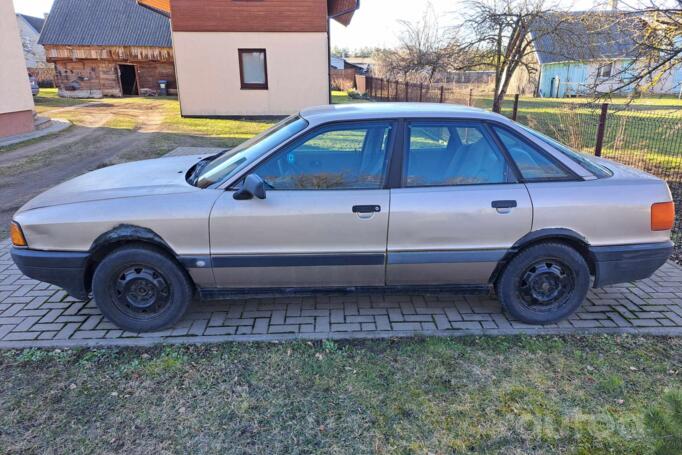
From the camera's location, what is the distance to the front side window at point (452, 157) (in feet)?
11.9

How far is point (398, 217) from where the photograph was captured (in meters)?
3.49

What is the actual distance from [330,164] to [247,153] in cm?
70

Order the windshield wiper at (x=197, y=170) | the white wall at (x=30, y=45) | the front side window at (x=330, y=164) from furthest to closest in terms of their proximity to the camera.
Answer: the white wall at (x=30, y=45) < the windshield wiper at (x=197, y=170) < the front side window at (x=330, y=164)

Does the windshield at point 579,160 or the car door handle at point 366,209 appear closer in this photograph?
the car door handle at point 366,209

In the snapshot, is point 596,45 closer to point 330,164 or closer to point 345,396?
point 330,164

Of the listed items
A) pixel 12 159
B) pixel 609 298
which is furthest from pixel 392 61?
pixel 609 298

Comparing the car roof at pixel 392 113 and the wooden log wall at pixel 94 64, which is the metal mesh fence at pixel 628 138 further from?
the wooden log wall at pixel 94 64

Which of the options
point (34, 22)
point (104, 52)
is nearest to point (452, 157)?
point (104, 52)

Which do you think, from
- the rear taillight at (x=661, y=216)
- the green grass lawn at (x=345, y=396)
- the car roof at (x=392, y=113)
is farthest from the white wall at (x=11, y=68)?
the rear taillight at (x=661, y=216)

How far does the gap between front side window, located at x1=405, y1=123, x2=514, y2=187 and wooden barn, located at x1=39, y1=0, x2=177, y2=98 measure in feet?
104

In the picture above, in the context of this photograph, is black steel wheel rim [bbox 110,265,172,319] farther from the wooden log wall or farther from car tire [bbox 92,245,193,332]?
the wooden log wall

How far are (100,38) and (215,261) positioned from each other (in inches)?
1332

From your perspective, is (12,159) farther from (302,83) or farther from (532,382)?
(532,382)

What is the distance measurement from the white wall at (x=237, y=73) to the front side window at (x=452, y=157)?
15.8 m
